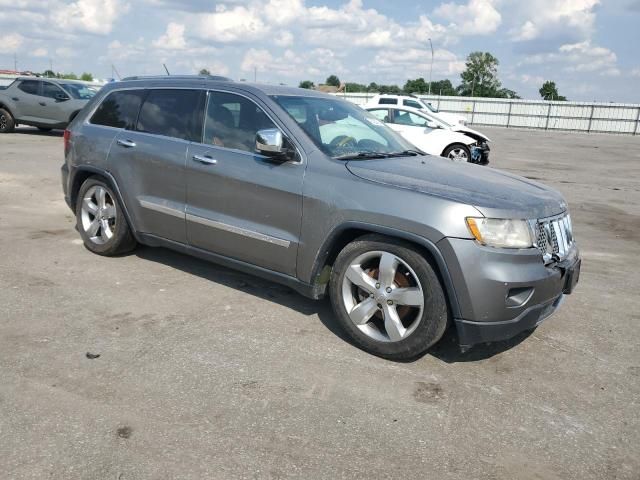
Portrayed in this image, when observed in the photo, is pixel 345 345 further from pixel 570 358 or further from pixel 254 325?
pixel 570 358

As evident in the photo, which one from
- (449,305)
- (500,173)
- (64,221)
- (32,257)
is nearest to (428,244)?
(449,305)

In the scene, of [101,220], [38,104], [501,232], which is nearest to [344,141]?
[501,232]

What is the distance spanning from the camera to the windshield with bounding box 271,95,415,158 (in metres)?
4.16

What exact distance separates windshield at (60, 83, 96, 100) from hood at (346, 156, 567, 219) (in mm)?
16488

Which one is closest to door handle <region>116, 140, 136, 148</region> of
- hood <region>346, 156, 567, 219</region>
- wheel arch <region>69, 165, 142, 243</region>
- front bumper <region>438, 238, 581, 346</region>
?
wheel arch <region>69, 165, 142, 243</region>

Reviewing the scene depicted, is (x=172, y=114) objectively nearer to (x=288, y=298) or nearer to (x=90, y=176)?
(x=90, y=176)

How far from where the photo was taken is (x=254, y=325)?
4.11m

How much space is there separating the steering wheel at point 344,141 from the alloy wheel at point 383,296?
976mm

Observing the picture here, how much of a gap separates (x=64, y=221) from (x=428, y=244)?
17.5 ft

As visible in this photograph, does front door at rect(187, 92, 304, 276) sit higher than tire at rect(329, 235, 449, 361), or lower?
higher

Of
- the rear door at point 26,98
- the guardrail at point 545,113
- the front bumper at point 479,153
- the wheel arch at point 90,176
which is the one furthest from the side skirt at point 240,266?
the guardrail at point 545,113

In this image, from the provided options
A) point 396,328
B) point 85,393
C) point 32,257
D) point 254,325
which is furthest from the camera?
point 32,257

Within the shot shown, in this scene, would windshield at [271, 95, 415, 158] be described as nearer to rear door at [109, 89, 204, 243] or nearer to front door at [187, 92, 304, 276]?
front door at [187, 92, 304, 276]

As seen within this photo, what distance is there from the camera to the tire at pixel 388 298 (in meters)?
3.43
